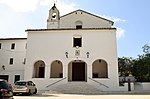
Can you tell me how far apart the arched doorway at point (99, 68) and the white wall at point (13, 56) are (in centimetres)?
1159

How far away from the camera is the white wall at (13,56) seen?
104ft

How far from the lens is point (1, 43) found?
109ft

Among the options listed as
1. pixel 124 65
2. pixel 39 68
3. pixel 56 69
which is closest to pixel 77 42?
pixel 56 69

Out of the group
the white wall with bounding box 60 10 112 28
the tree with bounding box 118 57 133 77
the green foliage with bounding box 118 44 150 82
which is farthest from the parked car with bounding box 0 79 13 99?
the tree with bounding box 118 57 133 77

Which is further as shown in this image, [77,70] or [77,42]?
[77,70]

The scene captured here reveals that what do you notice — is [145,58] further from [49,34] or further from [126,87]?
[49,34]

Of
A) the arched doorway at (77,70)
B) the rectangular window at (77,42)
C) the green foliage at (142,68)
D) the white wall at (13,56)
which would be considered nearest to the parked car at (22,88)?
the arched doorway at (77,70)

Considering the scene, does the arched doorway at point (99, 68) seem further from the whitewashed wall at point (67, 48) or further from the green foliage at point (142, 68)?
the green foliage at point (142, 68)

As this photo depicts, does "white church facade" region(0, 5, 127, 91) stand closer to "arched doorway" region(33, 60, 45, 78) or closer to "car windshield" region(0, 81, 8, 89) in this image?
"arched doorway" region(33, 60, 45, 78)

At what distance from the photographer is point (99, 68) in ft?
93.9

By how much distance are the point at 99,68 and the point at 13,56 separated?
14194 mm

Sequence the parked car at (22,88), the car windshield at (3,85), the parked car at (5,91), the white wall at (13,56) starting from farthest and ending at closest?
the white wall at (13,56), the parked car at (22,88), the car windshield at (3,85), the parked car at (5,91)

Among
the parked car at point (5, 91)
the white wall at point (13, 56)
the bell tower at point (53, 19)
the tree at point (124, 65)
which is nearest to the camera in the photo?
the parked car at point (5, 91)

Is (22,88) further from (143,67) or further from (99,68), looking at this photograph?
(143,67)
